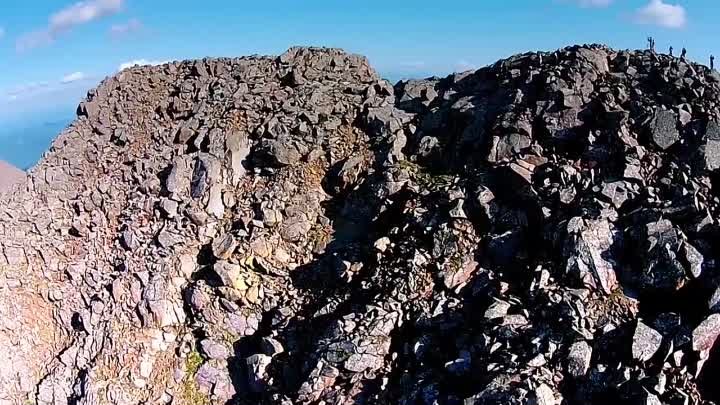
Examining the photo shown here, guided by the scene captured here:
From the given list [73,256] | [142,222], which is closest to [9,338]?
[73,256]

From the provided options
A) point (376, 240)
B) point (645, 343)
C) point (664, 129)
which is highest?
point (664, 129)

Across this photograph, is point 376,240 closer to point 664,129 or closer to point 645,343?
point 645,343

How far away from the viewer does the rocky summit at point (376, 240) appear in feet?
37.0

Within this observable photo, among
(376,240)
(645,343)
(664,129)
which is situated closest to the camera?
(645,343)

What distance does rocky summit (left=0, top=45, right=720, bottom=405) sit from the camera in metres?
11.3

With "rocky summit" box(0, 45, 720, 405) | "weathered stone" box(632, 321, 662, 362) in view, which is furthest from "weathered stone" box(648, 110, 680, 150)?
"weathered stone" box(632, 321, 662, 362)

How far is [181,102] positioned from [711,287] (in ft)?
53.1

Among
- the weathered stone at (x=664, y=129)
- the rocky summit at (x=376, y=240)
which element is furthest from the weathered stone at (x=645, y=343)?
the weathered stone at (x=664, y=129)

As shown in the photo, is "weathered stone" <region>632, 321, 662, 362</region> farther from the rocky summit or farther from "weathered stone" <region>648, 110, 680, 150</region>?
"weathered stone" <region>648, 110, 680, 150</region>

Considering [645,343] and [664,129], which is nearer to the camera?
[645,343]

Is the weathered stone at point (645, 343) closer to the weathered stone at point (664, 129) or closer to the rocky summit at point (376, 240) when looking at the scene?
the rocky summit at point (376, 240)

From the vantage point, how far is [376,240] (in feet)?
48.3

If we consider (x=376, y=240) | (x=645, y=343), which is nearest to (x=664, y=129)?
(x=645, y=343)

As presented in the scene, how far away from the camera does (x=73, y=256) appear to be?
54.8 ft
